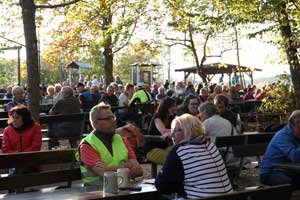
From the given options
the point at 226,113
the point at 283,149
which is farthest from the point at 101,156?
the point at 226,113

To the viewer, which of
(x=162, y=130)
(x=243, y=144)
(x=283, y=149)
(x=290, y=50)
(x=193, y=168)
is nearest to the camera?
(x=193, y=168)

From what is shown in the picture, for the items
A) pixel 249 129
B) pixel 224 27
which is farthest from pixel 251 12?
pixel 249 129

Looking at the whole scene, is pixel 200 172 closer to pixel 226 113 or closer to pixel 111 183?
pixel 111 183

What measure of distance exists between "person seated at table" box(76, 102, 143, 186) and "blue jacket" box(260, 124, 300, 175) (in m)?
1.66

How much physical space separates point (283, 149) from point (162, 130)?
2.55m

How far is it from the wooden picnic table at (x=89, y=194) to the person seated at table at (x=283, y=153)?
5.73 ft

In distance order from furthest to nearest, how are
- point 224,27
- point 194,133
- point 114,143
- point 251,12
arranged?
1. point 224,27
2. point 251,12
3. point 114,143
4. point 194,133

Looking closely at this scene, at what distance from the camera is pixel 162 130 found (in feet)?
27.6

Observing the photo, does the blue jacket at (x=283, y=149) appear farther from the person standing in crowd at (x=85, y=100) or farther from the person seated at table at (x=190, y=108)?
the person standing in crowd at (x=85, y=100)

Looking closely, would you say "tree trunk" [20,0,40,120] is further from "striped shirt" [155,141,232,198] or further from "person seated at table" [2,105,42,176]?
"striped shirt" [155,141,232,198]

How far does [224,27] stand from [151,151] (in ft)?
24.9

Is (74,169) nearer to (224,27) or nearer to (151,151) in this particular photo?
(151,151)

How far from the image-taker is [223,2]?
15719 millimetres

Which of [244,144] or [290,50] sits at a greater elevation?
[290,50]
